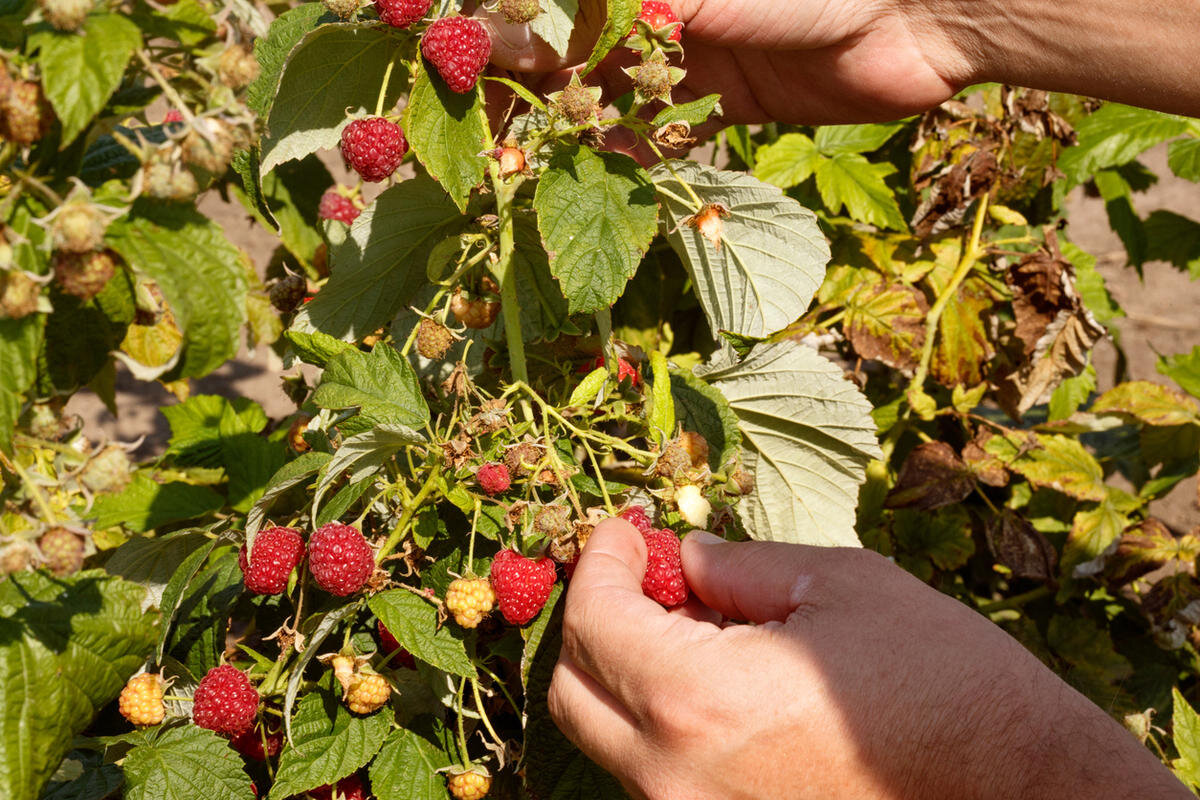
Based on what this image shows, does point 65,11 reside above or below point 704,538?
above

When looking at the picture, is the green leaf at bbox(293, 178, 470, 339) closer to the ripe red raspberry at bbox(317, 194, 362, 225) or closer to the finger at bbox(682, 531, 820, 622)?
the ripe red raspberry at bbox(317, 194, 362, 225)

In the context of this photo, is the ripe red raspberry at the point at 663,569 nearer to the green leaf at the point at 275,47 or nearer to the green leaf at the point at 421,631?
the green leaf at the point at 421,631

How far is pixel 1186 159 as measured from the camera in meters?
2.31

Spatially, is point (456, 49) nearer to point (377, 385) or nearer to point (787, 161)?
point (377, 385)

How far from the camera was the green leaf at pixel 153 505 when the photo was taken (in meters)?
1.79

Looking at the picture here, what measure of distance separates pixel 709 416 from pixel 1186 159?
1.63 meters

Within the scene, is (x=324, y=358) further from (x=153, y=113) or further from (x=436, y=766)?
(x=153, y=113)

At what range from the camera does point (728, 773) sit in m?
1.10

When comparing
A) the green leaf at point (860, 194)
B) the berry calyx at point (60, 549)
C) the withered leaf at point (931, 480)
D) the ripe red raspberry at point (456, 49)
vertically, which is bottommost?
the withered leaf at point (931, 480)

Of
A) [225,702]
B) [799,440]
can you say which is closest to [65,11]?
[225,702]

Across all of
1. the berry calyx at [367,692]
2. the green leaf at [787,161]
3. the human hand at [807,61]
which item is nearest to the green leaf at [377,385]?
the berry calyx at [367,692]

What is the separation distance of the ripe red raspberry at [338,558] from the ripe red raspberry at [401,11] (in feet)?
1.93

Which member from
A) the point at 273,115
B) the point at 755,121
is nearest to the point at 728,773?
the point at 273,115

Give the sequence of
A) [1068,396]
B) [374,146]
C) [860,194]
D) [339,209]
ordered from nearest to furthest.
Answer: [374,146] → [339,209] → [860,194] → [1068,396]
